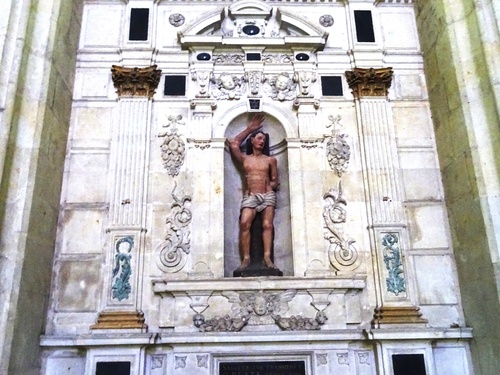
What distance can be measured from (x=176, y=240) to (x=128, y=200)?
115cm

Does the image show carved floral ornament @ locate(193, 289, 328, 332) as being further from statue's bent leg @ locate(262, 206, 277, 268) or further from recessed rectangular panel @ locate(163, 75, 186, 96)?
recessed rectangular panel @ locate(163, 75, 186, 96)

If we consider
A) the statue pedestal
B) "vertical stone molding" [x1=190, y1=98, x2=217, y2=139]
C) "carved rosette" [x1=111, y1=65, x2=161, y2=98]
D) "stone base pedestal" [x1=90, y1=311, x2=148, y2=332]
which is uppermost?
"carved rosette" [x1=111, y1=65, x2=161, y2=98]

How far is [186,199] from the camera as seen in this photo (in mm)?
9000

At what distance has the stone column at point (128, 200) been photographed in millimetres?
8258

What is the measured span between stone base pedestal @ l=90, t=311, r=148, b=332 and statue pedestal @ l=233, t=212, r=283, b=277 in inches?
73.0

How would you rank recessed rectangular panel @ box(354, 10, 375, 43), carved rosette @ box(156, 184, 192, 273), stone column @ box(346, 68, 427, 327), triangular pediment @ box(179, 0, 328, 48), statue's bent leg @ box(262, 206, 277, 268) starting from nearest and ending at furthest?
stone column @ box(346, 68, 427, 327) → carved rosette @ box(156, 184, 192, 273) → statue's bent leg @ box(262, 206, 277, 268) → triangular pediment @ box(179, 0, 328, 48) → recessed rectangular panel @ box(354, 10, 375, 43)

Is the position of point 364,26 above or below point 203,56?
above

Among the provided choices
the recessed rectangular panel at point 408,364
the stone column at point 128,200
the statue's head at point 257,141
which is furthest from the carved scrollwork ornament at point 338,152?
the stone column at point 128,200

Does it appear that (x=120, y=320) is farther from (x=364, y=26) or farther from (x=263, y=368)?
(x=364, y=26)

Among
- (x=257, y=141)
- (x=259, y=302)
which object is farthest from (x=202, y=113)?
(x=259, y=302)

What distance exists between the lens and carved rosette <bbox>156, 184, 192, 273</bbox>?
865cm

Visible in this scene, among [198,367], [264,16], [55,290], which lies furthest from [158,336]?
[264,16]

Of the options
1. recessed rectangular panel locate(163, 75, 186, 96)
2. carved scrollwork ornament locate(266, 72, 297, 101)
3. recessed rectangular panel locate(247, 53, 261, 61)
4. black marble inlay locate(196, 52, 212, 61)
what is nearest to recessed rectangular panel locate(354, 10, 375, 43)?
carved scrollwork ornament locate(266, 72, 297, 101)

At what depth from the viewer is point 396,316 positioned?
8258 millimetres
